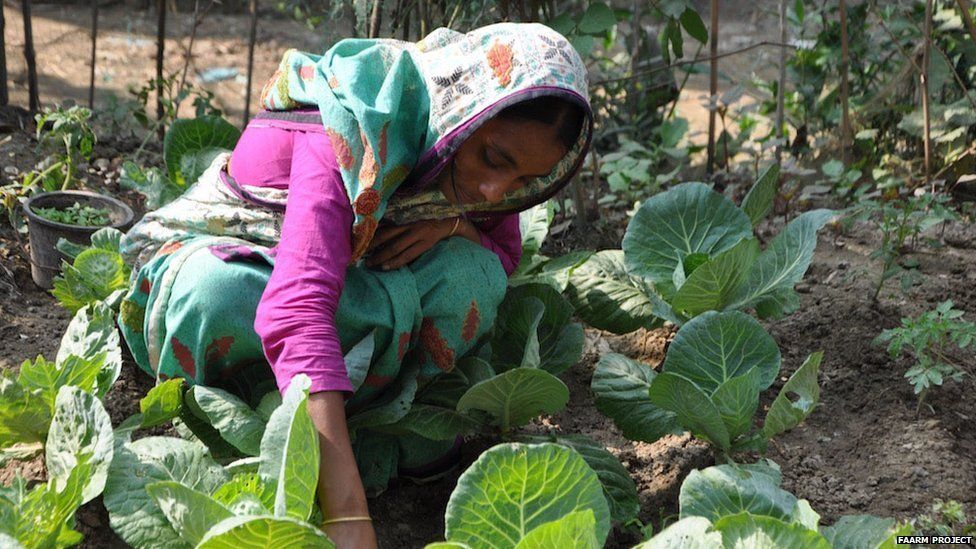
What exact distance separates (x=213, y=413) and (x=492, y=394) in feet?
1.69

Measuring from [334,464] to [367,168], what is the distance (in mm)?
538

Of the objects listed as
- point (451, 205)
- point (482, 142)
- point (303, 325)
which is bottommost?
point (303, 325)

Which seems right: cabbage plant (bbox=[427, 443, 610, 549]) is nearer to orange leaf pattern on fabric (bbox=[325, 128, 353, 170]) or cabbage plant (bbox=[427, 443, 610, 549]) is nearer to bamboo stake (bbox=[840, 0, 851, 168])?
orange leaf pattern on fabric (bbox=[325, 128, 353, 170])

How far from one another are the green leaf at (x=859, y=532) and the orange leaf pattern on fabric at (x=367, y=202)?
3.14ft

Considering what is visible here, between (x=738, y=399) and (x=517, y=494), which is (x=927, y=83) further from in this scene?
(x=517, y=494)

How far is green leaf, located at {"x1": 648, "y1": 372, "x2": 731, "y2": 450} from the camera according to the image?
201cm

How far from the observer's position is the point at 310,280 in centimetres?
181

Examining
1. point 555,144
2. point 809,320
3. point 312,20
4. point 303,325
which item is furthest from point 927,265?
point 312,20

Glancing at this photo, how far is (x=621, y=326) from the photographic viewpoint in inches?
99.4

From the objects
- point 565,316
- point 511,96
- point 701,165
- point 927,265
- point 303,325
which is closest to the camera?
point 303,325

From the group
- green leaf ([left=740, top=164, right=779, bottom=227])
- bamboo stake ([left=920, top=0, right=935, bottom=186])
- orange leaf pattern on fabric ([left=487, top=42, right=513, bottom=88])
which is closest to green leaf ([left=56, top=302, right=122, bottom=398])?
orange leaf pattern on fabric ([left=487, top=42, right=513, bottom=88])

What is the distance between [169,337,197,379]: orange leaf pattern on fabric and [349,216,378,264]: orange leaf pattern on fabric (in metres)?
0.36

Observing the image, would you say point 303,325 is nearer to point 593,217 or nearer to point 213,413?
point 213,413

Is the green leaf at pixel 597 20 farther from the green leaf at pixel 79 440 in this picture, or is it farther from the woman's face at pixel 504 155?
the green leaf at pixel 79 440
